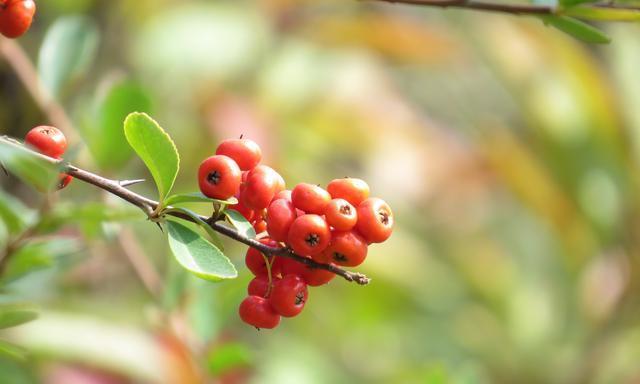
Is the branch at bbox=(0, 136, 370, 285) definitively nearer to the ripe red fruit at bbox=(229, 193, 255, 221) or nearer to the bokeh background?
the ripe red fruit at bbox=(229, 193, 255, 221)

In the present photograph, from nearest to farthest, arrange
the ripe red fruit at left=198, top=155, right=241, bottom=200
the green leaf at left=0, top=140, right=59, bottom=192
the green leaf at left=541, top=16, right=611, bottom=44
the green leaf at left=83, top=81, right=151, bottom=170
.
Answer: the green leaf at left=0, top=140, right=59, bottom=192
the ripe red fruit at left=198, top=155, right=241, bottom=200
the green leaf at left=541, top=16, right=611, bottom=44
the green leaf at left=83, top=81, right=151, bottom=170

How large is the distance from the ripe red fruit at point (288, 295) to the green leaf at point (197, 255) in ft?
0.22

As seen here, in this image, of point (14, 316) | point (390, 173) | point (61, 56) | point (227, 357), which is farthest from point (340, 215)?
point (390, 173)

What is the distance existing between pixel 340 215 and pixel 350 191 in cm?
3

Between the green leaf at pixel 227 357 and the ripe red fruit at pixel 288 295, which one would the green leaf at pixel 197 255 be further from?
the green leaf at pixel 227 357

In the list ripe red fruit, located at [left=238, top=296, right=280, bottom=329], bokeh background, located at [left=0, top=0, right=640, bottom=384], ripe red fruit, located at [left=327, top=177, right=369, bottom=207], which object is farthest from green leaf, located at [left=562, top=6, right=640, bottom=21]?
bokeh background, located at [left=0, top=0, right=640, bottom=384]

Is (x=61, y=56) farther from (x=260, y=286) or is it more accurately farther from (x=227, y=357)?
(x=260, y=286)

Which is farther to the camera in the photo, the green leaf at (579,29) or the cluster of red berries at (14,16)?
the green leaf at (579,29)

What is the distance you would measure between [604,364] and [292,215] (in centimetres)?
182

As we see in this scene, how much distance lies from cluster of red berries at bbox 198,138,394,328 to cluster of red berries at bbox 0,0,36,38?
0.18 m

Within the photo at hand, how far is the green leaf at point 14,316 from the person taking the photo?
0.69 m

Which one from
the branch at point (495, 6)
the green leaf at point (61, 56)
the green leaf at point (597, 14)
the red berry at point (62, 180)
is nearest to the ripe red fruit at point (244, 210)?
the red berry at point (62, 180)

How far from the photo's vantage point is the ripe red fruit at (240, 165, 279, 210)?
659 millimetres

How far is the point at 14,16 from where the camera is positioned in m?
0.68
